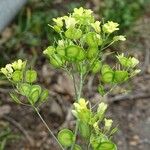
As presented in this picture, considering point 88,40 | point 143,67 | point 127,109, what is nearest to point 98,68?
point 88,40

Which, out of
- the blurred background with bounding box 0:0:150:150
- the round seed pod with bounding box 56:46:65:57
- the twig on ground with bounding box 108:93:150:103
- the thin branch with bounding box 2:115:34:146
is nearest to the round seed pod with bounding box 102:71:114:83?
the round seed pod with bounding box 56:46:65:57

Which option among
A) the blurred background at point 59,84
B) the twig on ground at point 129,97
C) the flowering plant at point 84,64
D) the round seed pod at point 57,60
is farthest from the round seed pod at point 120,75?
the twig on ground at point 129,97

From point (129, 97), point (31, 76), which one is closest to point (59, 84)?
point (129, 97)

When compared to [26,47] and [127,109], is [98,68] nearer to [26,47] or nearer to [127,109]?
[127,109]

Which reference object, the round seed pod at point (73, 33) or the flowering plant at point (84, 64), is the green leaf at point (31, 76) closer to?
the flowering plant at point (84, 64)

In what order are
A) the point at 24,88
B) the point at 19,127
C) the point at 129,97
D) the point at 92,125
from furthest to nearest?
the point at 129,97, the point at 19,127, the point at 24,88, the point at 92,125

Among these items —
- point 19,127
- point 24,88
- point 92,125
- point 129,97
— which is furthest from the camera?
point 129,97

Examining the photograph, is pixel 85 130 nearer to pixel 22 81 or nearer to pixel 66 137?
pixel 66 137
